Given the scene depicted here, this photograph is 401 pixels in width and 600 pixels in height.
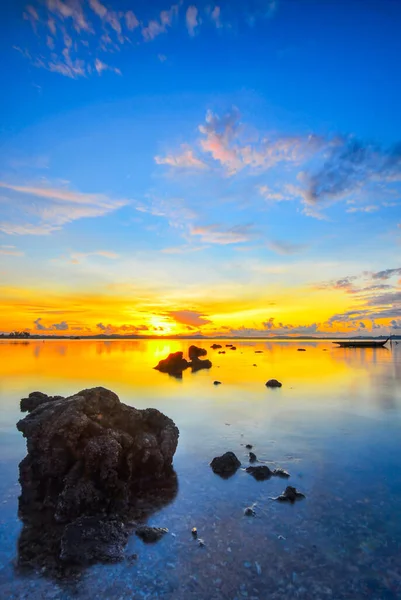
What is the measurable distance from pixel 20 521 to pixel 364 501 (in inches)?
465

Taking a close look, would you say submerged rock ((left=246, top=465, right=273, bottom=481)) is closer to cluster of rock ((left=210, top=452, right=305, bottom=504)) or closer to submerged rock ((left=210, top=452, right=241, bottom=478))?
cluster of rock ((left=210, top=452, right=305, bottom=504))

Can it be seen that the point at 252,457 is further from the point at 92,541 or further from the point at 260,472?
the point at 92,541

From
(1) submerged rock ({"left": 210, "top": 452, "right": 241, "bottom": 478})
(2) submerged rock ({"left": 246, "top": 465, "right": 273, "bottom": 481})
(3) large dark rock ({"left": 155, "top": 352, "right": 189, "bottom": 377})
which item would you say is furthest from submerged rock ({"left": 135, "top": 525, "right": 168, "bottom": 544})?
(3) large dark rock ({"left": 155, "top": 352, "right": 189, "bottom": 377})

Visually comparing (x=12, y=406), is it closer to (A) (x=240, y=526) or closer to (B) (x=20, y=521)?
(B) (x=20, y=521)

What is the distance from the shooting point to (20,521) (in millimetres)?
11352

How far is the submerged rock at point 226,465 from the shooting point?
15.4 metres

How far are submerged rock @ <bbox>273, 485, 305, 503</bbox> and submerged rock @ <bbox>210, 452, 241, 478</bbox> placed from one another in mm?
2805

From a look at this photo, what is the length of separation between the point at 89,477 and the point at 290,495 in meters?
7.33

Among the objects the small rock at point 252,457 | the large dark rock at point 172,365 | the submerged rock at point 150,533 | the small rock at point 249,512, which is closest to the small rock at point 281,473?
the small rock at point 252,457

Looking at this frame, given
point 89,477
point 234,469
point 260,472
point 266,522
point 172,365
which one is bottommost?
point 266,522

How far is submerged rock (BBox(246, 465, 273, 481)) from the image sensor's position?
14.8m

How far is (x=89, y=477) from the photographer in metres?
12.6

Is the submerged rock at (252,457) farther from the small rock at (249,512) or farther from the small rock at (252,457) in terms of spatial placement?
the small rock at (249,512)

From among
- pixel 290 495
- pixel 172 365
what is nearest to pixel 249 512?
pixel 290 495
